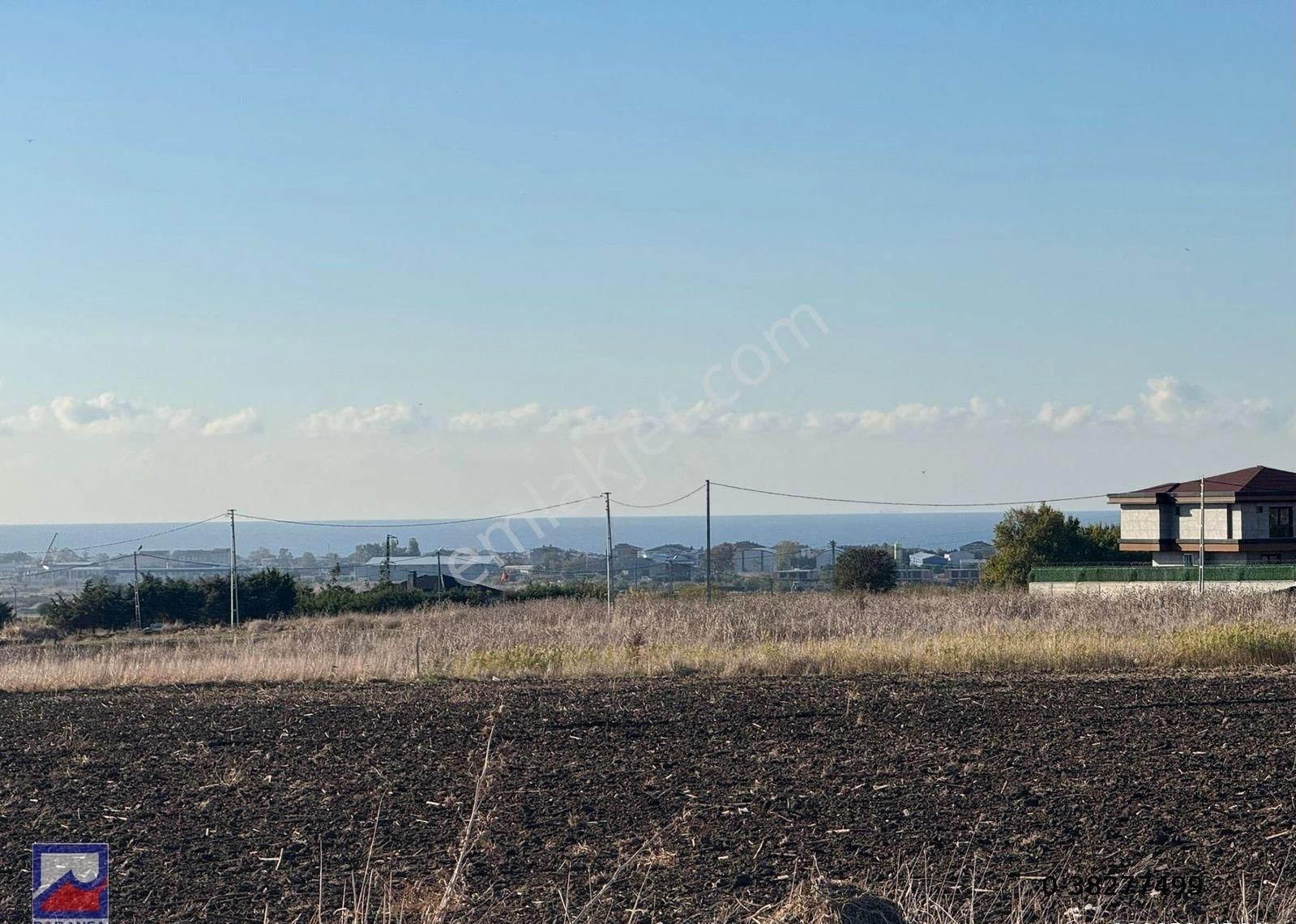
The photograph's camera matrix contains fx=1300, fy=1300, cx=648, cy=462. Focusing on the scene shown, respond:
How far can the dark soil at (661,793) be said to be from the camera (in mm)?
6715

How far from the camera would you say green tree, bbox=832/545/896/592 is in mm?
43500

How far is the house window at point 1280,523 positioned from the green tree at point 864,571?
12.1 metres

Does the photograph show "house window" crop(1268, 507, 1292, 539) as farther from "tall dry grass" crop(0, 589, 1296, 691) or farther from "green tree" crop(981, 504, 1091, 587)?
"tall dry grass" crop(0, 589, 1296, 691)

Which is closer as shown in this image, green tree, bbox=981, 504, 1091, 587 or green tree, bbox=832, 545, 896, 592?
green tree, bbox=832, 545, 896, 592

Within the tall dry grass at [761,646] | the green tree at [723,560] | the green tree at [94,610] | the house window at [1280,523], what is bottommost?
the green tree at [723,560]

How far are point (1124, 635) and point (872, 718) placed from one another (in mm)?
7548

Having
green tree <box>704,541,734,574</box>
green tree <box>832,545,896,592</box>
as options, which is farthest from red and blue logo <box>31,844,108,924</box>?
green tree <box>704,541,734,574</box>

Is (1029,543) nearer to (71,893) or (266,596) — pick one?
(266,596)

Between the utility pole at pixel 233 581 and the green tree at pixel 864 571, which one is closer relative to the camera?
the utility pole at pixel 233 581

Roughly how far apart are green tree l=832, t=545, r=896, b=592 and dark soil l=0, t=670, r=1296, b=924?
29.9m

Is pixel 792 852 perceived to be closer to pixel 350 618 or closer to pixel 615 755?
pixel 615 755

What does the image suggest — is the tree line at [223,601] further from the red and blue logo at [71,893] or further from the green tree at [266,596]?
the red and blue logo at [71,893]

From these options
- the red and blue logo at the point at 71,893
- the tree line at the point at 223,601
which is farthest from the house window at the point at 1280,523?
the red and blue logo at the point at 71,893

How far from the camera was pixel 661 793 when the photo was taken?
8789mm
